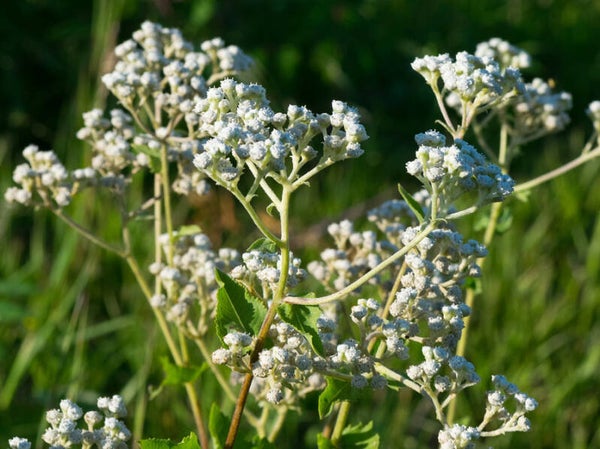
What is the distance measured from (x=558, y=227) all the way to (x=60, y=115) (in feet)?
13.7

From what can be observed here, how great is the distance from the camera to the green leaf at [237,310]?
2.39 meters

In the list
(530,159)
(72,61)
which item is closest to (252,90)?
(72,61)

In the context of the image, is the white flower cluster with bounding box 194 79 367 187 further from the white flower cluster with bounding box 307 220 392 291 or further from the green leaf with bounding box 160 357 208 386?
the green leaf with bounding box 160 357 208 386

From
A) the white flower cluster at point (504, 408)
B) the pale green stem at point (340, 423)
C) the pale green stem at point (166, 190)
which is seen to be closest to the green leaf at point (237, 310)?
the pale green stem at point (340, 423)

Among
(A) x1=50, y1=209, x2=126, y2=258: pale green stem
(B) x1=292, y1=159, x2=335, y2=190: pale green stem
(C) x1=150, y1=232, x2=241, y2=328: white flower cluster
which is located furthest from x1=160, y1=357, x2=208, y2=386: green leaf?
(B) x1=292, y1=159, x2=335, y2=190: pale green stem

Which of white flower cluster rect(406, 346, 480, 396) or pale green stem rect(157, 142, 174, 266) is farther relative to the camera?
pale green stem rect(157, 142, 174, 266)

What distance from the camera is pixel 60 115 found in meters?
7.62

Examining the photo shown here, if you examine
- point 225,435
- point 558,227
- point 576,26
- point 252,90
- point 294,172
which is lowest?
point 225,435

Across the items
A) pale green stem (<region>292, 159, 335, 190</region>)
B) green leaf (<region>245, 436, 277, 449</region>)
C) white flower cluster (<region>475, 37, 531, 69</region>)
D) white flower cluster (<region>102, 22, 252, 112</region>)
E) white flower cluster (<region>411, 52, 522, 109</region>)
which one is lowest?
green leaf (<region>245, 436, 277, 449</region>)

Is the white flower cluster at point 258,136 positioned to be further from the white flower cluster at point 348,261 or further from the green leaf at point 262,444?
the green leaf at point 262,444

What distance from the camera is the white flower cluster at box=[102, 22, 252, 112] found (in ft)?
10.6

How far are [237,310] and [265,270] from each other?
0.18 meters

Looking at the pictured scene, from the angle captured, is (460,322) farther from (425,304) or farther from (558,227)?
(558,227)

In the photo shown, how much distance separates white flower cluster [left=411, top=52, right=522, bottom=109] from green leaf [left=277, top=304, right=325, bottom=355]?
0.79 metres
